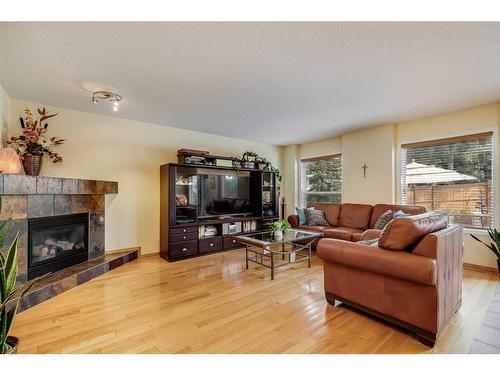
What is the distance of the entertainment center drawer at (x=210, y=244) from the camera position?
427 centimetres

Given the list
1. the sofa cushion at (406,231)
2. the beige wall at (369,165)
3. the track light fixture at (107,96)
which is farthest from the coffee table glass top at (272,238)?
the track light fixture at (107,96)

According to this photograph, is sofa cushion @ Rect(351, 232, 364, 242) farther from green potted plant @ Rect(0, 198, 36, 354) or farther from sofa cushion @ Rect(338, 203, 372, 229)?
green potted plant @ Rect(0, 198, 36, 354)

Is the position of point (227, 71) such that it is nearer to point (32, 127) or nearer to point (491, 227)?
point (32, 127)

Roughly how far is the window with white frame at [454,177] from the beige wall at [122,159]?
13.4ft

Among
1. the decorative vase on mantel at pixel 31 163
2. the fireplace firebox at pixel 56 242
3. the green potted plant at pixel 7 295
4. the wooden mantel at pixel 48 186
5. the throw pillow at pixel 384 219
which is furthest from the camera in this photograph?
the throw pillow at pixel 384 219

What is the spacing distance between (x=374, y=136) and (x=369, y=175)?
0.73 metres

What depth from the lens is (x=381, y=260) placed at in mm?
1873

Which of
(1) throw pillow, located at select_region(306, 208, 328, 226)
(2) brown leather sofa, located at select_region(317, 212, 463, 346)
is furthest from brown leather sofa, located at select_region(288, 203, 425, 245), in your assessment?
(2) brown leather sofa, located at select_region(317, 212, 463, 346)

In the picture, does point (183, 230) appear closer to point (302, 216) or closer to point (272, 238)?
point (272, 238)

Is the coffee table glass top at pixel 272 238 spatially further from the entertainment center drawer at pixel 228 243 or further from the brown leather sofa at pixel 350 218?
the entertainment center drawer at pixel 228 243

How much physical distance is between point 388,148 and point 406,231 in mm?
2962

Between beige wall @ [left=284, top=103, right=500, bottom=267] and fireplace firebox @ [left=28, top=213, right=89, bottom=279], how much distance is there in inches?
183

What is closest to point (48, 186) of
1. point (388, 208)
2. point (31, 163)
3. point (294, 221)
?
point (31, 163)
